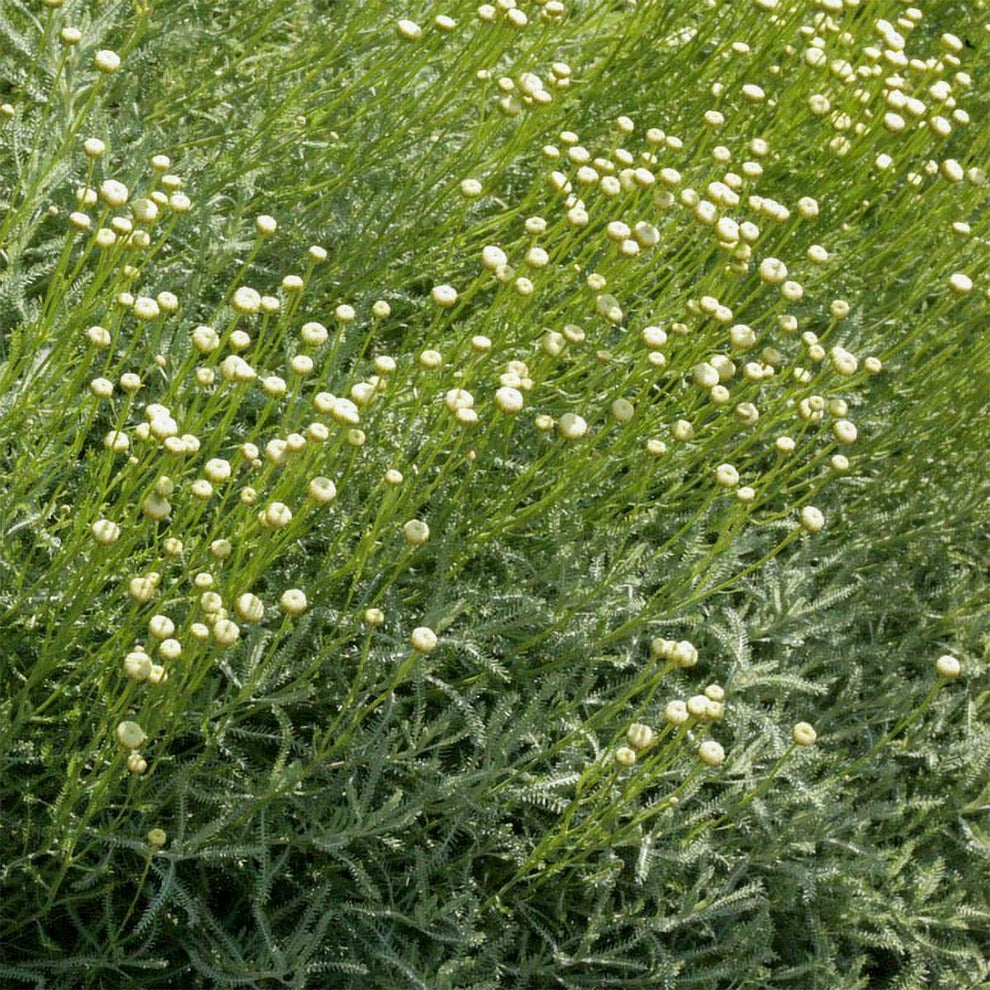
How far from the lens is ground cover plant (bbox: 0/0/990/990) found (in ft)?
7.50

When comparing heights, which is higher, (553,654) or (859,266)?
(859,266)

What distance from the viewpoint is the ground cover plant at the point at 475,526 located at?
2.29 m

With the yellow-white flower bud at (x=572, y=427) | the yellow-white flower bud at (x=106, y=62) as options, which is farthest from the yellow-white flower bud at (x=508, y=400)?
the yellow-white flower bud at (x=106, y=62)

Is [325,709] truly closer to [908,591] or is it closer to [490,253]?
[490,253]

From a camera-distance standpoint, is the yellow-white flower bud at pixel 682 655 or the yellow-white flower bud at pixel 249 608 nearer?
the yellow-white flower bud at pixel 249 608

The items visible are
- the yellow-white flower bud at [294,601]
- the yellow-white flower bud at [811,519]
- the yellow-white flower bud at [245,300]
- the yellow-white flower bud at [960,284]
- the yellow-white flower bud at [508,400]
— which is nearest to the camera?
the yellow-white flower bud at [294,601]

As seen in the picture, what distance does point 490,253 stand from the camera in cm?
241

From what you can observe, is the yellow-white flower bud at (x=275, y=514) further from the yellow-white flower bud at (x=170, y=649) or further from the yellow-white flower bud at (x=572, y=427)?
the yellow-white flower bud at (x=572, y=427)

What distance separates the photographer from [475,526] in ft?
8.83

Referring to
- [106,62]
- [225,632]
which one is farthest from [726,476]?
[106,62]

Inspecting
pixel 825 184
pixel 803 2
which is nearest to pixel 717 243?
pixel 825 184

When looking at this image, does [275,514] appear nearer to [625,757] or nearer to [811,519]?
[625,757]

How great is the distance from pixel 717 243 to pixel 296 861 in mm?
1363

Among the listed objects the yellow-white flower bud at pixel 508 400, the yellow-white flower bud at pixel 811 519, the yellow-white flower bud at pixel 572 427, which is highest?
the yellow-white flower bud at pixel 508 400
